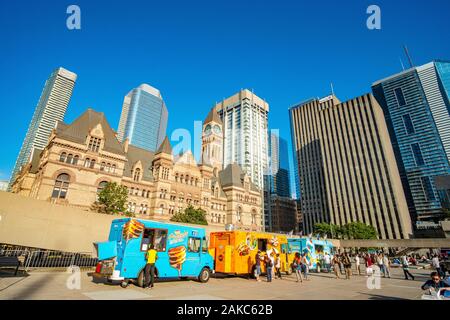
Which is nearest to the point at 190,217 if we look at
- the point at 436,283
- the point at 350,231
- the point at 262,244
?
the point at 262,244

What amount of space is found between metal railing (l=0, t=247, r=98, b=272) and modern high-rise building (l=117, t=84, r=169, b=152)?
159 metres

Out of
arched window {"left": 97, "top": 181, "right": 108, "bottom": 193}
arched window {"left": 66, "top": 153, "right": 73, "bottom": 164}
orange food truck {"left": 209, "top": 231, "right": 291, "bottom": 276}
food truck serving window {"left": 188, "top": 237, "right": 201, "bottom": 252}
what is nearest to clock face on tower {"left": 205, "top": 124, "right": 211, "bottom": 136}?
arched window {"left": 97, "top": 181, "right": 108, "bottom": 193}

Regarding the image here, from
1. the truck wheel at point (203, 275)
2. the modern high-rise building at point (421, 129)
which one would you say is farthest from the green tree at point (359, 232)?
the modern high-rise building at point (421, 129)

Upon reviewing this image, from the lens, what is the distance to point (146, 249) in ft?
39.2

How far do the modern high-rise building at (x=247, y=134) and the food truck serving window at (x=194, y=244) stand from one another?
129723 millimetres

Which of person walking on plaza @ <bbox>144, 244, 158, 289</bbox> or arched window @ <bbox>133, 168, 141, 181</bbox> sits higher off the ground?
arched window @ <bbox>133, 168, 141, 181</bbox>

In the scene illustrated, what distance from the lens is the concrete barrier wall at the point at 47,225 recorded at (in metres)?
14.8

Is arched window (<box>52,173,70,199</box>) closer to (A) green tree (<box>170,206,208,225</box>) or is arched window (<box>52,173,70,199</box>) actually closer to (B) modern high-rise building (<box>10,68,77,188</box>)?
(A) green tree (<box>170,206,208,225</box>)

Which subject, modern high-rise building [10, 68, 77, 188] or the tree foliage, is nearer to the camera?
the tree foliage

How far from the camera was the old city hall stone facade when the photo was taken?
35.6 m

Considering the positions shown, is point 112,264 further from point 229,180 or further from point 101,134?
point 229,180

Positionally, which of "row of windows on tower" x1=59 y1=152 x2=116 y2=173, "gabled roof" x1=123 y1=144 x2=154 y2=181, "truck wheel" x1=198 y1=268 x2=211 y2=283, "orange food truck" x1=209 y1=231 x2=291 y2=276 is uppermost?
"gabled roof" x1=123 y1=144 x2=154 y2=181

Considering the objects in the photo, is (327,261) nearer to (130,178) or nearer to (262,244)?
(262,244)

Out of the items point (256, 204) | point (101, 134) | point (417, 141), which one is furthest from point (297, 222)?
point (101, 134)
